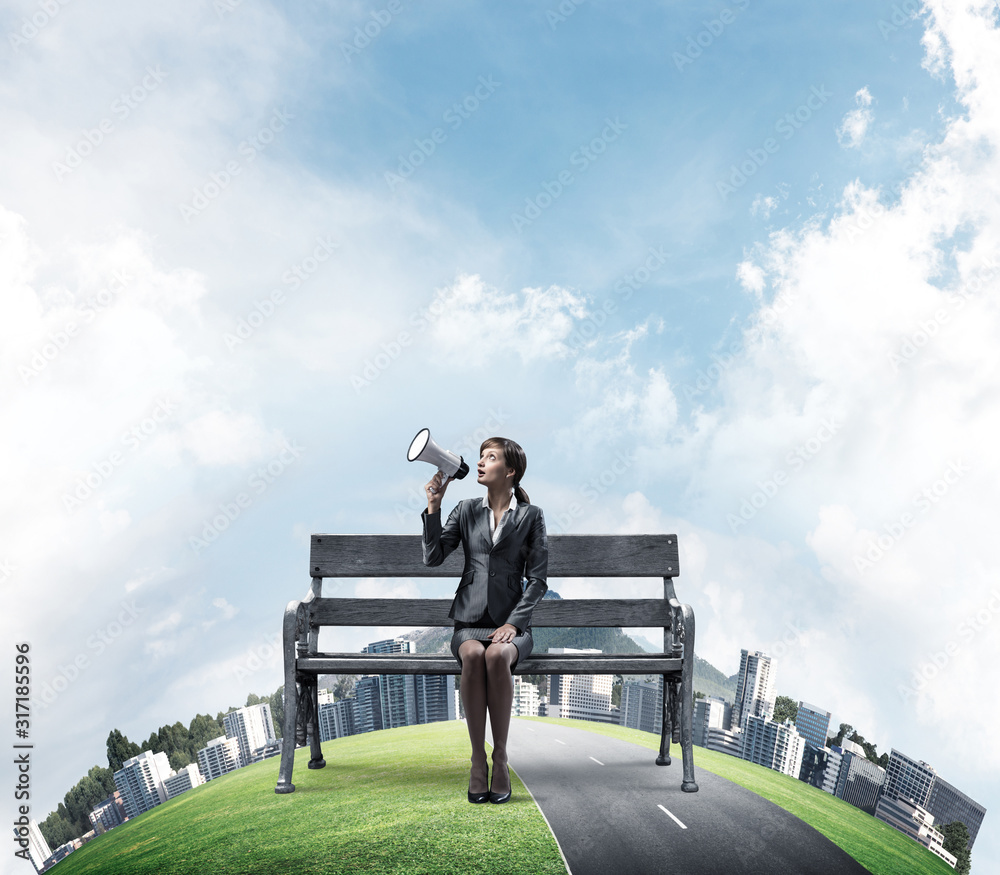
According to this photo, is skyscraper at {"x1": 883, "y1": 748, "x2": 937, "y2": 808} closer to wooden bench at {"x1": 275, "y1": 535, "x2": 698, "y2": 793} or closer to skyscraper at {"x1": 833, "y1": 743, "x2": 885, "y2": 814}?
skyscraper at {"x1": 833, "y1": 743, "x2": 885, "y2": 814}

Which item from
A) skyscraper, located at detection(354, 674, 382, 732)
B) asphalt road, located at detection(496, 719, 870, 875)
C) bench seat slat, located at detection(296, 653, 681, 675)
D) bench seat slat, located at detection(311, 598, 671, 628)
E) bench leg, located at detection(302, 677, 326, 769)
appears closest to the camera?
asphalt road, located at detection(496, 719, 870, 875)

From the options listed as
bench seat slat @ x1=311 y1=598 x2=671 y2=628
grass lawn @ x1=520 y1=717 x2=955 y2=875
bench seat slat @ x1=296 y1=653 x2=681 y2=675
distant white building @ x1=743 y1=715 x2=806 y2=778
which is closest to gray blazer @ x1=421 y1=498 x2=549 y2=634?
bench seat slat @ x1=296 y1=653 x2=681 y2=675

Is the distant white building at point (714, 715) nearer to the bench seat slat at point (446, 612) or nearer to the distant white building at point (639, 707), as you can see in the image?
the distant white building at point (639, 707)

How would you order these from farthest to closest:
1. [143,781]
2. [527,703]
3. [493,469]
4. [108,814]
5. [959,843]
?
[527,703] → [143,781] → [108,814] → [959,843] → [493,469]

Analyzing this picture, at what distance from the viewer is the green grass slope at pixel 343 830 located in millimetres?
3320

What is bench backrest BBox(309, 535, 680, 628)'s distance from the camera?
5.37 m

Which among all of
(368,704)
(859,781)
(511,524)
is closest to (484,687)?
(511,524)

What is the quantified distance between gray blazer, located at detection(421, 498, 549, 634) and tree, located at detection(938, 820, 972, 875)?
344cm

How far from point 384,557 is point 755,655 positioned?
7553mm

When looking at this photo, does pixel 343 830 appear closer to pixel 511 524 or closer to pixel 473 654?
pixel 473 654

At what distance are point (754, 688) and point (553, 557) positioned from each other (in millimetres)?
6102

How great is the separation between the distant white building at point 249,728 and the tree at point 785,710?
5885 mm

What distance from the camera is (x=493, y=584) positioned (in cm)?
425

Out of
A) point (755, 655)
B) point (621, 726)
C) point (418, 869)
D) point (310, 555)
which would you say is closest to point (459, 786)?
point (418, 869)
